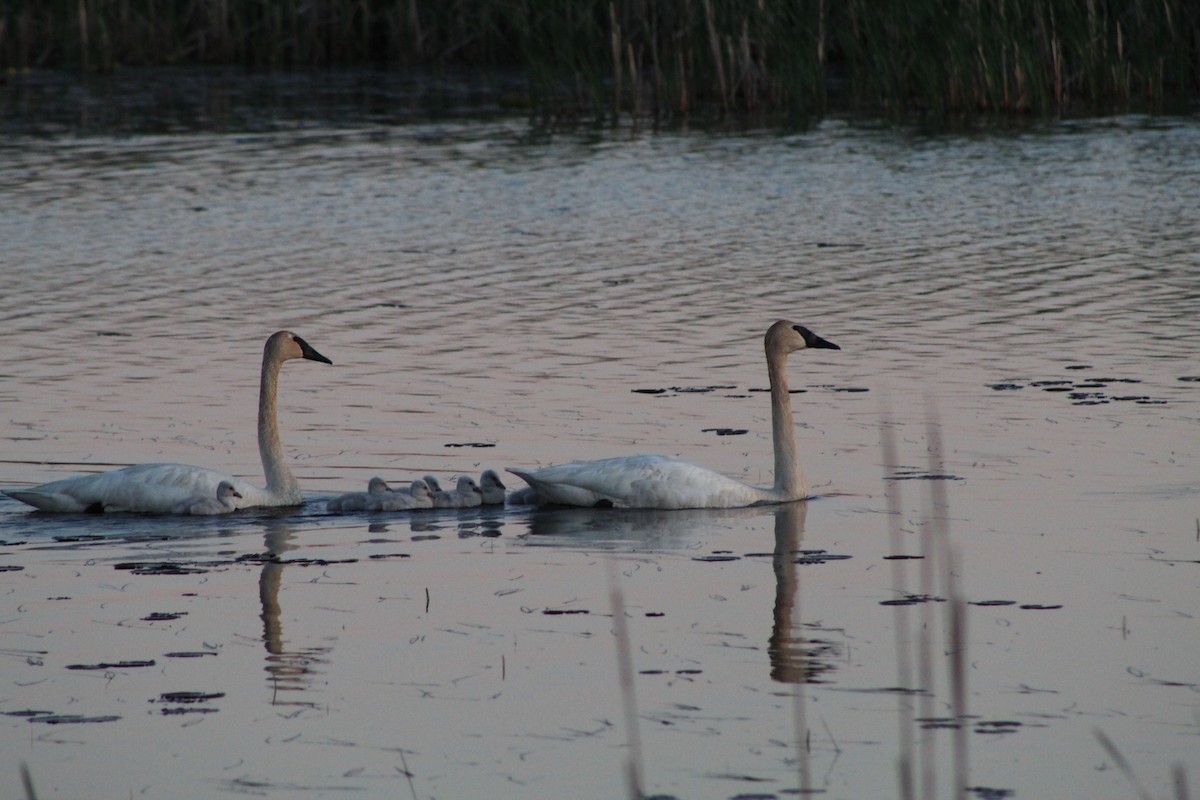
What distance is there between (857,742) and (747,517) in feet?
11.7

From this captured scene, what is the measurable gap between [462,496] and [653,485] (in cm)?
90

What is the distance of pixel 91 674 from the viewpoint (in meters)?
6.48

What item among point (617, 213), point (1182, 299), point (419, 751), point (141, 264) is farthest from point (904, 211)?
point (419, 751)

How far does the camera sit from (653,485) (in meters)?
9.24

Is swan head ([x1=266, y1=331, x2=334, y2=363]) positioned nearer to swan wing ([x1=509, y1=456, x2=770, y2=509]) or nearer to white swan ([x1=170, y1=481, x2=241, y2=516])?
white swan ([x1=170, y1=481, x2=241, y2=516])

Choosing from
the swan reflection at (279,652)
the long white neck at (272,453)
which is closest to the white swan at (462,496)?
the long white neck at (272,453)

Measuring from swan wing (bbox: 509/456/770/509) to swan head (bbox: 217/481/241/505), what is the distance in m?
1.30

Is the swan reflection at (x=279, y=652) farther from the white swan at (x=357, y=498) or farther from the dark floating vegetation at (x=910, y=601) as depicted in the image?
the dark floating vegetation at (x=910, y=601)

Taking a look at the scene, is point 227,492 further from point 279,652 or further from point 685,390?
point 685,390

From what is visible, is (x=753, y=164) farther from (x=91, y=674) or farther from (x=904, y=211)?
(x=91, y=674)

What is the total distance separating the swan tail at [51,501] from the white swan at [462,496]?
163cm

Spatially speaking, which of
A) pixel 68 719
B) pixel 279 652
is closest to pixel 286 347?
pixel 279 652

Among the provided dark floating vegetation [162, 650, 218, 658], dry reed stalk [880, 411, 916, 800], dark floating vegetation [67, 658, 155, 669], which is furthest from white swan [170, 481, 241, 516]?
dry reed stalk [880, 411, 916, 800]

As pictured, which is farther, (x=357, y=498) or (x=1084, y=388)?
(x=1084, y=388)
